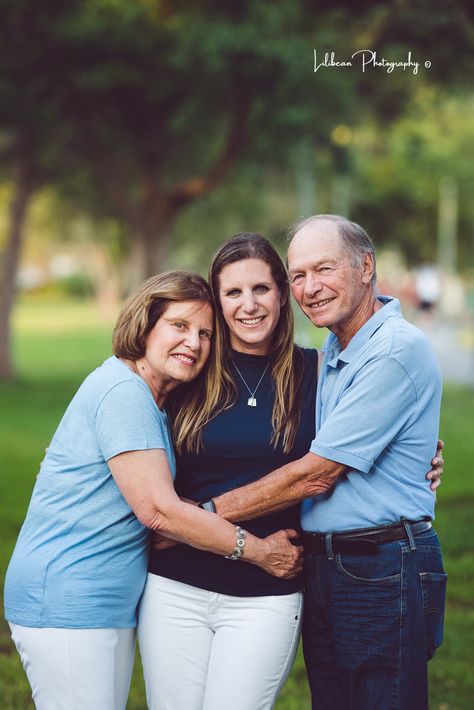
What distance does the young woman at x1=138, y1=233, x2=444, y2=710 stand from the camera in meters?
3.46

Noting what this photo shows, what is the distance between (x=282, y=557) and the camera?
3457 mm

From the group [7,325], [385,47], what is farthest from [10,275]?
[385,47]

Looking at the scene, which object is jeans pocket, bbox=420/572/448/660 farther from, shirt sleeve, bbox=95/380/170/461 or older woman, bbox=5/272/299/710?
shirt sleeve, bbox=95/380/170/461

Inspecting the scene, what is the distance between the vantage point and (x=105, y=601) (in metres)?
3.32

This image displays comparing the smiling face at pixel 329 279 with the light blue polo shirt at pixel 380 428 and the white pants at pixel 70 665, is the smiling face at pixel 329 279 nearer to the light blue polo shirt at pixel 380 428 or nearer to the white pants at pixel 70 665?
the light blue polo shirt at pixel 380 428

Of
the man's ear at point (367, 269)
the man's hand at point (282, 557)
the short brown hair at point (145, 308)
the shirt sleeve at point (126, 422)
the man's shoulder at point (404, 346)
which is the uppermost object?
the man's ear at point (367, 269)

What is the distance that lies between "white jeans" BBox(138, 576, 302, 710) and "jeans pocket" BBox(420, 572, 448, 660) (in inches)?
18.0

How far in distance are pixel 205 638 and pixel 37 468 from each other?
7.60m

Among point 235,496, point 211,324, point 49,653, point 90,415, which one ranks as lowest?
point 49,653

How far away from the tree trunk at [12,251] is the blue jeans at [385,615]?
1727cm

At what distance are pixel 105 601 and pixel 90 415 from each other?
63 cm

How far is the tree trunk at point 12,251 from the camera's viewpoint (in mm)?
19766

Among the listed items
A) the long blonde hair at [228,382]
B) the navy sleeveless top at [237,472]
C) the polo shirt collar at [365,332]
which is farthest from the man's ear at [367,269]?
the navy sleeveless top at [237,472]

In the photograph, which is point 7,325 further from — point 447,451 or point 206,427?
point 206,427
